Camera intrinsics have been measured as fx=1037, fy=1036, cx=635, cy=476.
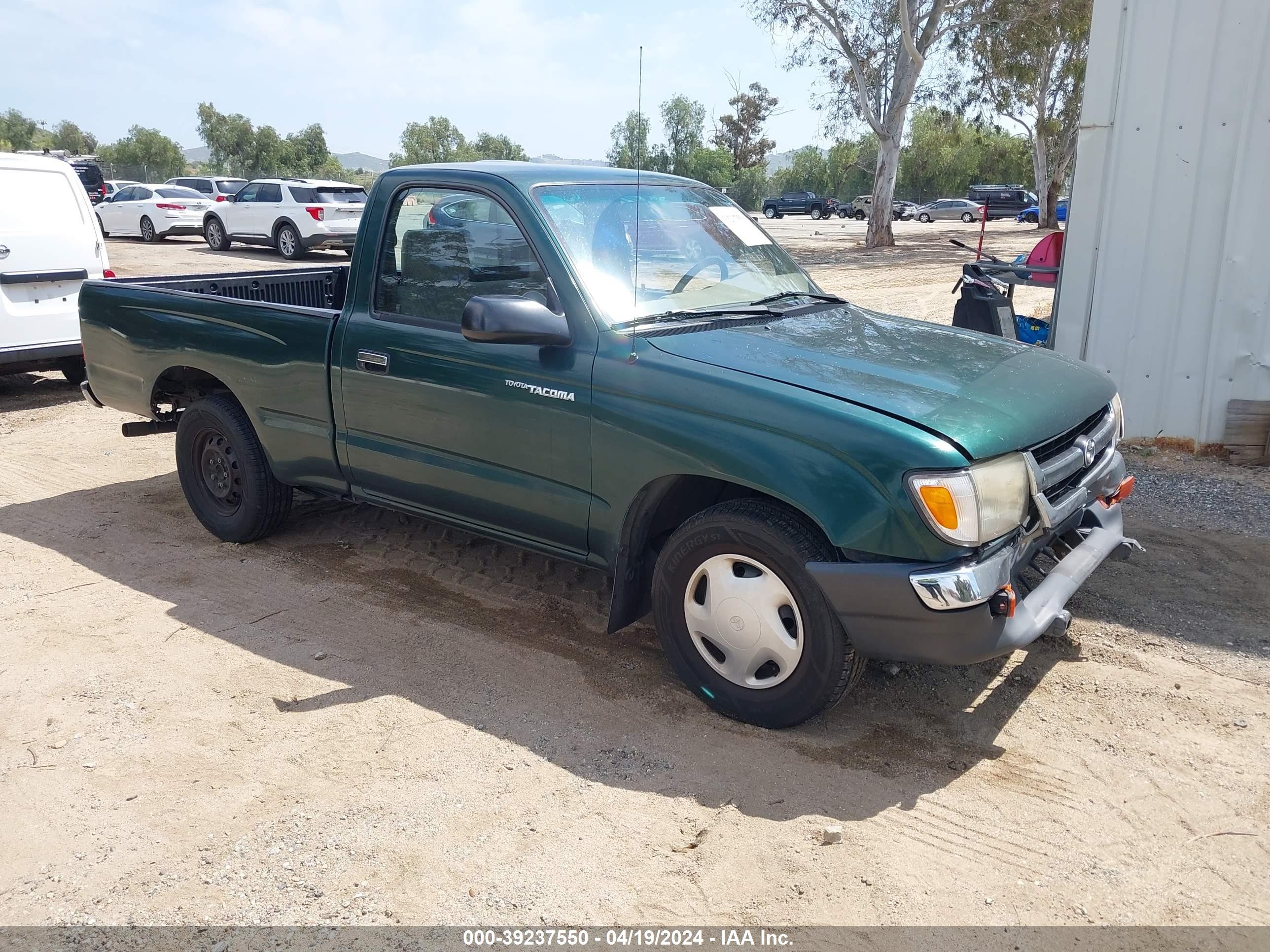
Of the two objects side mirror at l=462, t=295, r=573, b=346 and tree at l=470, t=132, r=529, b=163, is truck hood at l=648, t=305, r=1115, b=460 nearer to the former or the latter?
side mirror at l=462, t=295, r=573, b=346

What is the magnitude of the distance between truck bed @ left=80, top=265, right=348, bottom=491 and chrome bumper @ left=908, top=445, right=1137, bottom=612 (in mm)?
2939

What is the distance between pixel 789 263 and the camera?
4875mm

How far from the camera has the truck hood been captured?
3.35 metres

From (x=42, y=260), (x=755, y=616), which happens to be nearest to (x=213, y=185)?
(x=42, y=260)

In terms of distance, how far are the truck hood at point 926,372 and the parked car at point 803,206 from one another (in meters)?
57.4

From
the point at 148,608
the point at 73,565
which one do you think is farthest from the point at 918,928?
the point at 73,565

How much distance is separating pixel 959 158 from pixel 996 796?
2810 inches

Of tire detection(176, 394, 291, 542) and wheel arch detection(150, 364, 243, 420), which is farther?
wheel arch detection(150, 364, 243, 420)

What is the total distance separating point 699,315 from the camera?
4105 mm

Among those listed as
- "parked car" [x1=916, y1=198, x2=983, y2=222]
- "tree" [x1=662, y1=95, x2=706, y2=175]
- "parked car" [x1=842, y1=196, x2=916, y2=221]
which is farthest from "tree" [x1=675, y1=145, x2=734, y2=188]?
"parked car" [x1=842, y1=196, x2=916, y2=221]

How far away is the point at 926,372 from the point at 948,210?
56376mm

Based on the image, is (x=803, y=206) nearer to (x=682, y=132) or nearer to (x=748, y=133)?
(x=748, y=133)

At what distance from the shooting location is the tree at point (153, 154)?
2633 inches

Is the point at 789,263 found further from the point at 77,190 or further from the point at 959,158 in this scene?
the point at 959,158
